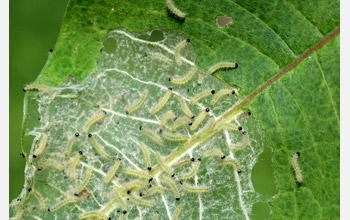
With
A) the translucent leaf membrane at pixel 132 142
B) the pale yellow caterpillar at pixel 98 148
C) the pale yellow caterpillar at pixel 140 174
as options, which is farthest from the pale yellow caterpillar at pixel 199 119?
the pale yellow caterpillar at pixel 98 148

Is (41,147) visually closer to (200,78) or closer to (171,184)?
(171,184)

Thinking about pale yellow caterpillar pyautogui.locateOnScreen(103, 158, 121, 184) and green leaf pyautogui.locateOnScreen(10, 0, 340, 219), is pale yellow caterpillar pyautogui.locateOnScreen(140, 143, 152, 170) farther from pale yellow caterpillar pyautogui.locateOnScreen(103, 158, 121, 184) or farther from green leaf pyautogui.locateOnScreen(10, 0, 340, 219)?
pale yellow caterpillar pyautogui.locateOnScreen(103, 158, 121, 184)

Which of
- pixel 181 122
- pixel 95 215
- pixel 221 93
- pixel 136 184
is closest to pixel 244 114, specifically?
pixel 221 93

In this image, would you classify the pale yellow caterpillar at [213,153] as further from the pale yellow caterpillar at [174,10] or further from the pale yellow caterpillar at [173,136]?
the pale yellow caterpillar at [174,10]

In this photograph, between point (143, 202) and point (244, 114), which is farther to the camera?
point (143, 202)

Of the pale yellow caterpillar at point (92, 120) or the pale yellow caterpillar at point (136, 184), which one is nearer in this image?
the pale yellow caterpillar at point (136, 184)

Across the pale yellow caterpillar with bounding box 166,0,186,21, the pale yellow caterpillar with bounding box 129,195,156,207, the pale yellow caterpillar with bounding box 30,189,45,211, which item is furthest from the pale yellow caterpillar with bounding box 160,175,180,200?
the pale yellow caterpillar with bounding box 166,0,186,21

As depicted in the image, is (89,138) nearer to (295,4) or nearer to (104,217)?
(104,217)
